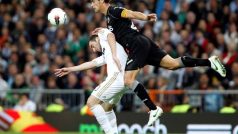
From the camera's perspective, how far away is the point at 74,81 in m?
21.9

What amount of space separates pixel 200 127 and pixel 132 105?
2.15m

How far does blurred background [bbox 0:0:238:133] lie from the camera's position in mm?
20625

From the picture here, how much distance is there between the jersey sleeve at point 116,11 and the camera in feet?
50.0

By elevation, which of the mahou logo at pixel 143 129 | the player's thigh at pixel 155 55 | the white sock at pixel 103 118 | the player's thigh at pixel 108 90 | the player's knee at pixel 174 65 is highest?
the player's thigh at pixel 155 55

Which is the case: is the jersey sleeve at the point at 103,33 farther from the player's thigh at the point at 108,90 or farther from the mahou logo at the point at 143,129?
the mahou logo at the point at 143,129

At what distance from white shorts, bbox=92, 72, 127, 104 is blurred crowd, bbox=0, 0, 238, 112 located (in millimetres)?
5492

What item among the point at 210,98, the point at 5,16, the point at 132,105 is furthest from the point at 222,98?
the point at 5,16

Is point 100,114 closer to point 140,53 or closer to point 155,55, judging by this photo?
point 140,53

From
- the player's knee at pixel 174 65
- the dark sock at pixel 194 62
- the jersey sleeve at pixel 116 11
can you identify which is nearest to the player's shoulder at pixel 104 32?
the jersey sleeve at pixel 116 11

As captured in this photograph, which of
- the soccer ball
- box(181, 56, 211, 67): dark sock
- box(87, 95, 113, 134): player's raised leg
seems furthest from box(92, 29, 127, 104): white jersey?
box(181, 56, 211, 67): dark sock

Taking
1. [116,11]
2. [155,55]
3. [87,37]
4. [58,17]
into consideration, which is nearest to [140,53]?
[155,55]

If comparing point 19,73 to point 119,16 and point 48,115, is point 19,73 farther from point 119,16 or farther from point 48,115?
point 119,16

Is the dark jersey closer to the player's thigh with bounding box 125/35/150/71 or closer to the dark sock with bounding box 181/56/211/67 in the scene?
the player's thigh with bounding box 125/35/150/71

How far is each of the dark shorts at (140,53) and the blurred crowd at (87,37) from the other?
15.5 feet
